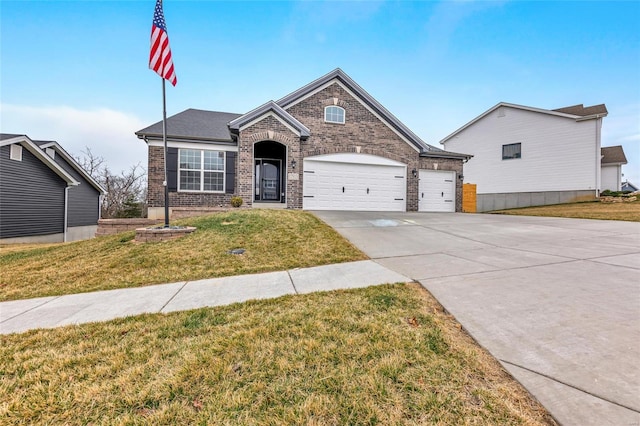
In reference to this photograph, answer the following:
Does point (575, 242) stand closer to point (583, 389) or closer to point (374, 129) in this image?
point (583, 389)

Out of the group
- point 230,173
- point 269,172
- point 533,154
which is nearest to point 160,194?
point 230,173

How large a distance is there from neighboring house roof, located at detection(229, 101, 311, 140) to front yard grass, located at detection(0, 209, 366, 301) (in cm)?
555

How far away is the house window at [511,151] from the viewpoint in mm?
20219

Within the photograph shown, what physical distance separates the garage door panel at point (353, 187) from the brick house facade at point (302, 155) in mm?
51

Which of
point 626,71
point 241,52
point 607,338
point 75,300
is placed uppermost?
point 241,52

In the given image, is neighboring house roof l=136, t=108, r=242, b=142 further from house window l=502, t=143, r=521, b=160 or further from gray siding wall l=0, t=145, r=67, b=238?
house window l=502, t=143, r=521, b=160

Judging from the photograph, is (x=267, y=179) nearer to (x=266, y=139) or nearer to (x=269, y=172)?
(x=269, y=172)

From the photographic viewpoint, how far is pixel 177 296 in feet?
12.5

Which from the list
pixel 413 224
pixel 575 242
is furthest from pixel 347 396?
pixel 413 224

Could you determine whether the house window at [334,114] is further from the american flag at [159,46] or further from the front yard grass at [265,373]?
the front yard grass at [265,373]

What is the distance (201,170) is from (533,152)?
74.4 feet

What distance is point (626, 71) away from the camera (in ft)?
47.2

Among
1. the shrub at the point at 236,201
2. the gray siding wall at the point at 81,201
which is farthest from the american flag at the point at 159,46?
the gray siding wall at the point at 81,201

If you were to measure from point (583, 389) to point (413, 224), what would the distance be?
773cm
